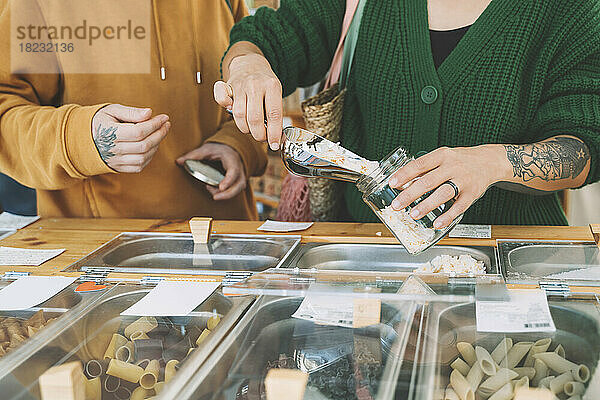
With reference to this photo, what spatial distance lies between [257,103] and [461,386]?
0.74m

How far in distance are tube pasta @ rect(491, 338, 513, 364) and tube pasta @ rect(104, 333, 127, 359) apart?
21.6 inches

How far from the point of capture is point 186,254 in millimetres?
1405

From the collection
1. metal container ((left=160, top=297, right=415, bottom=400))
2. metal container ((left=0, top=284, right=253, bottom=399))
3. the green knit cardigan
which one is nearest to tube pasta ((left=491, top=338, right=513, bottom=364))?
metal container ((left=160, top=297, right=415, bottom=400))

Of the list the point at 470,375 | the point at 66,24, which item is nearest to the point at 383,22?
the point at 66,24

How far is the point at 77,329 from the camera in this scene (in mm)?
974

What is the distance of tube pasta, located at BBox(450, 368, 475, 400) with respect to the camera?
0.78m

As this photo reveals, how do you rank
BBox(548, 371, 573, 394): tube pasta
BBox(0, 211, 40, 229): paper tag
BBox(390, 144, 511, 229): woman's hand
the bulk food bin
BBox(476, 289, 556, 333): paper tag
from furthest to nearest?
1. BBox(0, 211, 40, 229): paper tag
2. the bulk food bin
3. BBox(390, 144, 511, 229): woman's hand
4. BBox(476, 289, 556, 333): paper tag
5. BBox(548, 371, 573, 394): tube pasta

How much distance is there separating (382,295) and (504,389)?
26 cm

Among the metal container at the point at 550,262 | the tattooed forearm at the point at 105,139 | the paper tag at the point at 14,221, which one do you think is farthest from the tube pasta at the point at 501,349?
the paper tag at the point at 14,221

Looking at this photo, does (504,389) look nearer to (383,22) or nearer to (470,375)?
(470,375)

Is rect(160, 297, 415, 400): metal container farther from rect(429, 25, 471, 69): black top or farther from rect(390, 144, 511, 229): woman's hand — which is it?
rect(429, 25, 471, 69): black top

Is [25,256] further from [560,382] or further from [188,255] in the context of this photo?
[560,382]

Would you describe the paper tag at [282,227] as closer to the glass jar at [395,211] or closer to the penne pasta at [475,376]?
the glass jar at [395,211]

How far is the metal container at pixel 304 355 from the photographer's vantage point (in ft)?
2.62
